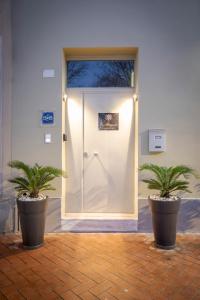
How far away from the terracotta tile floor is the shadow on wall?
164 mm

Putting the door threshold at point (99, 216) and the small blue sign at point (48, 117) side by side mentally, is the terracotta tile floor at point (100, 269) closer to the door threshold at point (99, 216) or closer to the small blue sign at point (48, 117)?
the door threshold at point (99, 216)

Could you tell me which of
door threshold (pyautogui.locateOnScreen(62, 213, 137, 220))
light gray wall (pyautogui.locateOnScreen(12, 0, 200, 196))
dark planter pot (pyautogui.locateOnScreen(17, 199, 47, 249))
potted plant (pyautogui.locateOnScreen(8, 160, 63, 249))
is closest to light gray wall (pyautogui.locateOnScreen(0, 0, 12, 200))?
light gray wall (pyautogui.locateOnScreen(12, 0, 200, 196))

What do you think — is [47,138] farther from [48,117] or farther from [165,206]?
[165,206]

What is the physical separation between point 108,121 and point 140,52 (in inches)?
42.7

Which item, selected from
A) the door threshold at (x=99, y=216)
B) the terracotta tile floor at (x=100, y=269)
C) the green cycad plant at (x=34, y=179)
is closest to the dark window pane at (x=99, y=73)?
the green cycad plant at (x=34, y=179)

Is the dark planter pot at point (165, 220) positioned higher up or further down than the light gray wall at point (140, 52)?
further down

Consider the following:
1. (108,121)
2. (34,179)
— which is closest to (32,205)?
(34,179)

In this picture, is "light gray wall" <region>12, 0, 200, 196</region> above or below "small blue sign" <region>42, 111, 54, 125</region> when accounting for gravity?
above

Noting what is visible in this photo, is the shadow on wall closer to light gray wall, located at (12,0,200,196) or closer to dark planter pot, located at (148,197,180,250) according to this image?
light gray wall, located at (12,0,200,196)

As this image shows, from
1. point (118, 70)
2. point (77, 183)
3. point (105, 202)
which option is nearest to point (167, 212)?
point (105, 202)

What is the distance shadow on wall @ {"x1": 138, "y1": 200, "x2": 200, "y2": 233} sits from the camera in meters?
3.43

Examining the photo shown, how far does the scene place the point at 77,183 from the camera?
3.88 m

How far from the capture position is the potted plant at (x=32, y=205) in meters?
2.92

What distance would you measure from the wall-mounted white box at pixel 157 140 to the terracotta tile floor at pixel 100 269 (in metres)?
1.21
